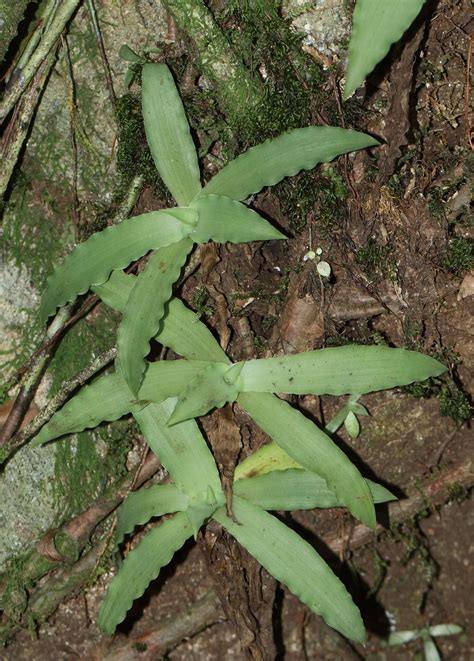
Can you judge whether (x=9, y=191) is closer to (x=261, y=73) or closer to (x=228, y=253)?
(x=228, y=253)

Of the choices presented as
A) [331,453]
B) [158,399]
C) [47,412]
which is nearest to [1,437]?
[47,412]

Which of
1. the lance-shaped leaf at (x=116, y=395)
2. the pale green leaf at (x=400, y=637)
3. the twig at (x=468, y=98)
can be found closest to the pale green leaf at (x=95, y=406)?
the lance-shaped leaf at (x=116, y=395)

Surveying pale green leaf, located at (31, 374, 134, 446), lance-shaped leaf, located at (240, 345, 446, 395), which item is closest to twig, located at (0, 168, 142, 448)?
pale green leaf, located at (31, 374, 134, 446)

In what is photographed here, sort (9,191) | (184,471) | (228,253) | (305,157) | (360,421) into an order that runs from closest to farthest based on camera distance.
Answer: (305,157) → (184,471) → (228,253) → (9,191) → (360,421)

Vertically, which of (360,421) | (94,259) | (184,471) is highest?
(94,259)

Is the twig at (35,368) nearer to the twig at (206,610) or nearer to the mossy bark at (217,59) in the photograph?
the mossy bark at (217,59)

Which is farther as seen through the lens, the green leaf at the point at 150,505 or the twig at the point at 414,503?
the twig at the point at 414,503
